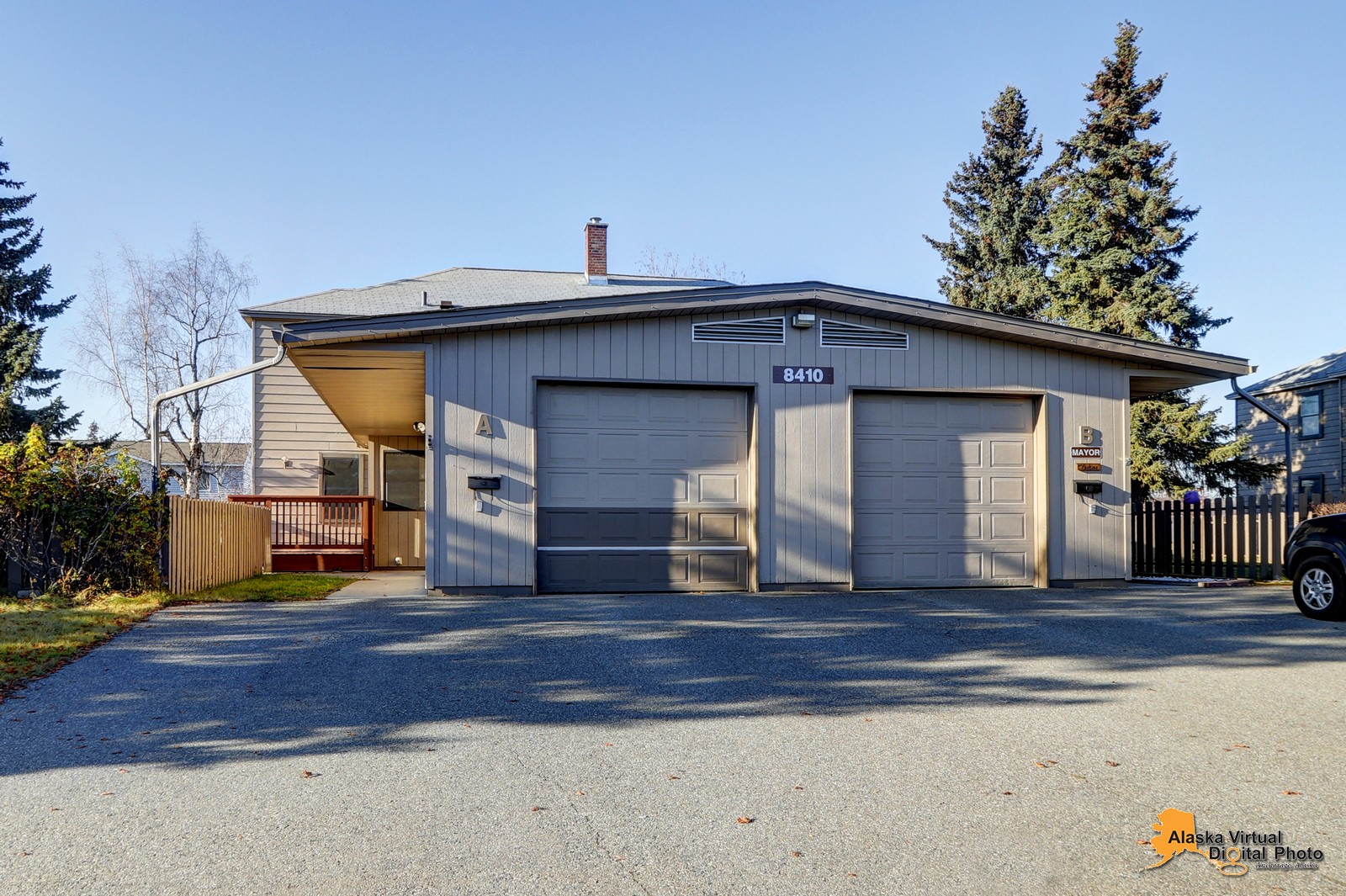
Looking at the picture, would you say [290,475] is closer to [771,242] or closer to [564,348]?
[564,348]

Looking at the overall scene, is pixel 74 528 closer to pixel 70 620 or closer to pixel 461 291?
pixel 70 620

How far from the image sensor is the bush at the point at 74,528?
10.3 meters

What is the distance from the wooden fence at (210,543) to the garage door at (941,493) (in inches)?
302

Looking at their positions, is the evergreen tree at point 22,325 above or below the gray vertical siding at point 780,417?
above

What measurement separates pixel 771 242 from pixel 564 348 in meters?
21.0

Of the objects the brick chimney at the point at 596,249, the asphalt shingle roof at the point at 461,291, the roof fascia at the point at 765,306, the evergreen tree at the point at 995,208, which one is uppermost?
the evergreen tree at the point at 995,208

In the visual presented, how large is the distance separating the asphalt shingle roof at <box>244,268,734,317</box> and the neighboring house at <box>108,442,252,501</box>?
951cm

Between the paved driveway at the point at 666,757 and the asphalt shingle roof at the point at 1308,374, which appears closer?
the paved driveway at the point at 666,757

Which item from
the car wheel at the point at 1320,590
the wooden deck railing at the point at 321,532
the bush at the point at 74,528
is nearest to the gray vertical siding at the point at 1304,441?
the car wheel at the point at 1320,590

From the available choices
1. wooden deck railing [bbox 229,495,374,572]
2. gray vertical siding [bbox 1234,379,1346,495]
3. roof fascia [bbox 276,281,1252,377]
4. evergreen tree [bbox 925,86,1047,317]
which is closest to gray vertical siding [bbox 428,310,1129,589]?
roof fascia [bbox 276,281,1252,377]

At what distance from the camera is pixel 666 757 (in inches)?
192

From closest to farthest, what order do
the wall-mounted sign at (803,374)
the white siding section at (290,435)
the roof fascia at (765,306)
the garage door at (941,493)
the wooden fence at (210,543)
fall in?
the roof fascia at (765,306) < the wooden fence at (210,543) < the wall-mounted sign at (803,374) < the garage door at (941,493) < the white siding section at (290,435)

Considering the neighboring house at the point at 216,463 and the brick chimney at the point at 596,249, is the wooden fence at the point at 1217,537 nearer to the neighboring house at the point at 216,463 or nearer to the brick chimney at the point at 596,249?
the brick chimney at the point at 596,249

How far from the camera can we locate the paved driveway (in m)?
3.52
